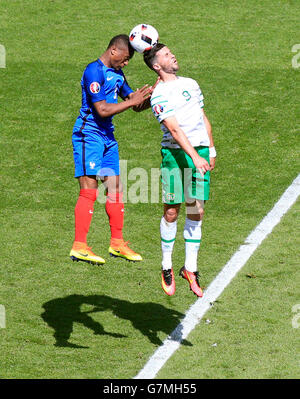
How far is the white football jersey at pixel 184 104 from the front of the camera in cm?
1030

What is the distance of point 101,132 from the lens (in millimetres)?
11133

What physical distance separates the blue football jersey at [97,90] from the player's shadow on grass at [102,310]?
8.64 ft

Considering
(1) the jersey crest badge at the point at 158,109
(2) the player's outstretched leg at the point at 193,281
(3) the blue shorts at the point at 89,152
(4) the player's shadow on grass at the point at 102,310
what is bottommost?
(4) the player's shadow on grass at the point at 102,310

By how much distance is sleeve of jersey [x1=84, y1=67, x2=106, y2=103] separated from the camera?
10734 mm

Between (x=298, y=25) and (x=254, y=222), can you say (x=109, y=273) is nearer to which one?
(x=254, y=222)

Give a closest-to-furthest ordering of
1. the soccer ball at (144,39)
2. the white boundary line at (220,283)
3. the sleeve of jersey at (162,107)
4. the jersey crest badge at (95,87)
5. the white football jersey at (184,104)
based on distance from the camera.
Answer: the sleeve of jersey at (162,107), the white football jersey at (184,104), the soccer ball at (144,39), the jersey crest badge at (95,87), the white boundary line at (220,283)

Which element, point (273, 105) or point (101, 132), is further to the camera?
point (273, 105)

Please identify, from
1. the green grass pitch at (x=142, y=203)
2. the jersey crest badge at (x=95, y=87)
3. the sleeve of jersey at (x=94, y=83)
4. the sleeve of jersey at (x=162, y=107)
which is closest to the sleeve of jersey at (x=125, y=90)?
the sleeve of jersey at (x=94, y=83)

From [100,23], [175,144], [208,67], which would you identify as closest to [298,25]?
[208,67]

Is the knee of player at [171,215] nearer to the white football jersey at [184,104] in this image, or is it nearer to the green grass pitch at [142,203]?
the white football jersey at [184,104]

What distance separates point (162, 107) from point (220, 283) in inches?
141

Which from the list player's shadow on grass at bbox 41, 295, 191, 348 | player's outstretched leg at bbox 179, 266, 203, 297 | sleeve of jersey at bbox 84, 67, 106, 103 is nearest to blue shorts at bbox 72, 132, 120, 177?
sleeve of jersey at bbox 84, 67, 106, 103

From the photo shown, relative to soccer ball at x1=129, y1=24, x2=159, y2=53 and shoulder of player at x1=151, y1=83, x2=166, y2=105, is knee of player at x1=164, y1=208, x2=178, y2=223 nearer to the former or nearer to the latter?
shoulder of player at x1=151, y1=83, x2=166, y2=105

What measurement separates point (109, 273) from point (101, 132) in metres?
2.97
